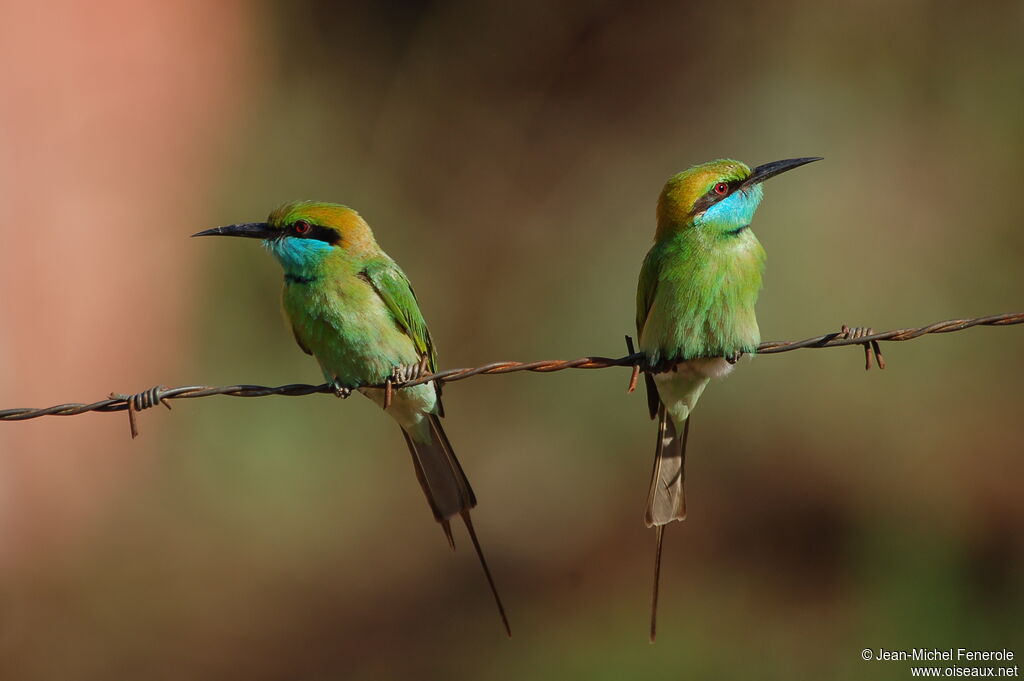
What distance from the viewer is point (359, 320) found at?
3445mm

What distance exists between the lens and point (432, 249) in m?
8.80

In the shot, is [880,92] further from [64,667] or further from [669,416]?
[64,667]

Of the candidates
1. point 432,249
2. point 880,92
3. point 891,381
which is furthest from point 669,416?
point 432,249

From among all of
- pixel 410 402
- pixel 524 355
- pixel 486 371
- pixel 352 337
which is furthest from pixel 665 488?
pixel 524 355

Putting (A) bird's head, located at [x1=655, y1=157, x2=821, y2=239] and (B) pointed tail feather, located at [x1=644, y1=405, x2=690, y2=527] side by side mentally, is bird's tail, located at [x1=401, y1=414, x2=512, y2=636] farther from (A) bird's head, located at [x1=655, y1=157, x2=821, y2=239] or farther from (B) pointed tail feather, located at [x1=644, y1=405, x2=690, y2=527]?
(A) bird's head, located at [x1=655, y1=157, x2=821, y2=239]

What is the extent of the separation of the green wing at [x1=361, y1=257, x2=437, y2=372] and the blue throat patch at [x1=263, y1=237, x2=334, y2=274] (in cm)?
15

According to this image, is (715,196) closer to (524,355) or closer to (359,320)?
(359,320)

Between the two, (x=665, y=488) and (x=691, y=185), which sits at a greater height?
(x=691, y=185)

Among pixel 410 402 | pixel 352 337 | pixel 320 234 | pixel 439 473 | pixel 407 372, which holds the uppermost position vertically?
pixel 320 234

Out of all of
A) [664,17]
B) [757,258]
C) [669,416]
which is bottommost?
[669,416]

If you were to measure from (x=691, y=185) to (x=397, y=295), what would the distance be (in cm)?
98

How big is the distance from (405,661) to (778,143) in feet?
14.4

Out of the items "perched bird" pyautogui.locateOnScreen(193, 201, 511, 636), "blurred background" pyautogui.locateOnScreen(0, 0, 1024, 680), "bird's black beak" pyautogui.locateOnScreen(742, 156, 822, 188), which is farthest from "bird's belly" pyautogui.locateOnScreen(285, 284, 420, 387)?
"blurred background" pyautogui.locateOnScreen(0, 0, 1024, 680)

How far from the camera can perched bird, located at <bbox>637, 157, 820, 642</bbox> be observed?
323cm
